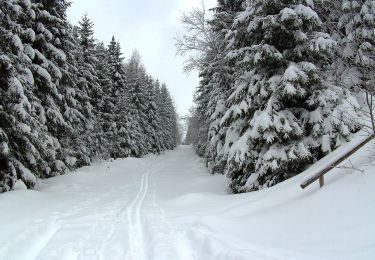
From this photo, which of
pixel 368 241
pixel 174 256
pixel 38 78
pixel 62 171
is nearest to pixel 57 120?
pixel 38 78

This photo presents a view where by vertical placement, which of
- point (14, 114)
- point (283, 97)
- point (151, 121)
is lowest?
point (283, 97)

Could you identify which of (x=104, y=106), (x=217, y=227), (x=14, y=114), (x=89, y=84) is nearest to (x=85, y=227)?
(x=217, y=227)

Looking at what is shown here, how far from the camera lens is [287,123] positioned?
12.1m

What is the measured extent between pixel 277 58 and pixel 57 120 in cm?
1230

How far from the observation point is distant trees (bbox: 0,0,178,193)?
46.4ft

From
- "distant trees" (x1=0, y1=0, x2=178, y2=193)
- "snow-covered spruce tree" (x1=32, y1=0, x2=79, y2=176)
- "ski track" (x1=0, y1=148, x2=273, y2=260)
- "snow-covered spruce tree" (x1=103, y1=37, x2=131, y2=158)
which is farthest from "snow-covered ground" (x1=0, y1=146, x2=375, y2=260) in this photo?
"snow-covered spruce tree" (x1=103, y1=37, x2=131, y2=158)

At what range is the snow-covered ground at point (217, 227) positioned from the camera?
6.14 metres

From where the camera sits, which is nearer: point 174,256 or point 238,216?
point 174,256

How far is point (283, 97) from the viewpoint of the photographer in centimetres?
1251

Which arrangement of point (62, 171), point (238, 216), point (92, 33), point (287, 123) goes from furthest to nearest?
point (92, 33) → point (62, 171) → point (287, 123) → point (238, 216)

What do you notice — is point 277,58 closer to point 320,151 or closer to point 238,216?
point 320,151

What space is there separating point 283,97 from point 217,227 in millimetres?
5610

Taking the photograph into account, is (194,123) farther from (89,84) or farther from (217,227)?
(217,227)

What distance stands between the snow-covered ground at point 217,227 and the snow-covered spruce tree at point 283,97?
1.54 meters
